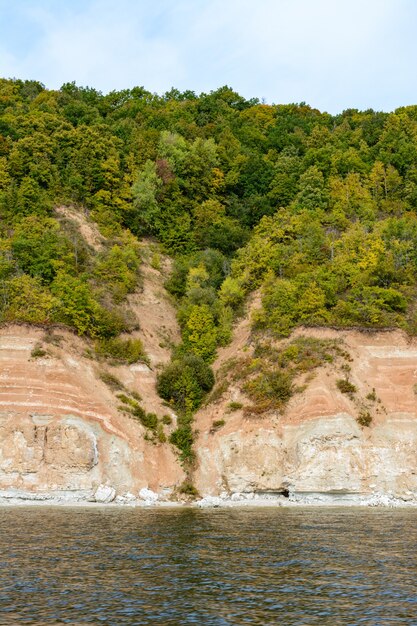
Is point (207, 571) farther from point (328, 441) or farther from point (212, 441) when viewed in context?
point (212, 441)

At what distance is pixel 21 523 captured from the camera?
126ft

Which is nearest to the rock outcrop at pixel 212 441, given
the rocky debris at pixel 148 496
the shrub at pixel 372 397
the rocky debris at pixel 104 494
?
the rocky debris at pixel 104 494

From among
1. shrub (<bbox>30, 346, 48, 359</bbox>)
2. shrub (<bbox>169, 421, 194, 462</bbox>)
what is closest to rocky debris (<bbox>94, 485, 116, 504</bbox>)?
shrub (<bbox>169, 421, 194, 462</bbox>)

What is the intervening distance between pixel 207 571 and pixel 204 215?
221ft

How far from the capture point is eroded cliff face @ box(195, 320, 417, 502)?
55.4 m

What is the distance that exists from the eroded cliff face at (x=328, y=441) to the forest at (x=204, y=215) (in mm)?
4973

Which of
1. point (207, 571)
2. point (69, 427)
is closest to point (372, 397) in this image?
point (69, 427)

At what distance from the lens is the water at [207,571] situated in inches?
774

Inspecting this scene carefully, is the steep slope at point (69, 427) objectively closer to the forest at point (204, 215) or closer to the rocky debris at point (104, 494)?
the rocky debris at point (104, 494)

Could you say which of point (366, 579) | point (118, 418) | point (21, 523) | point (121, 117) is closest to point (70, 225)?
point (118, 418)

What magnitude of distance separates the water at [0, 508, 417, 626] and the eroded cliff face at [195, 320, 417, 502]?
A: 13.9 m

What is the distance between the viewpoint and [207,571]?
25531mm

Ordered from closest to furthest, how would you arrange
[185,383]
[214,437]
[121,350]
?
1. [214,437]
2. [185,383]
3. [121,350]

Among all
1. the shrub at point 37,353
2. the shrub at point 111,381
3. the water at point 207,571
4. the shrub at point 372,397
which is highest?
the shrub at point 37,353
